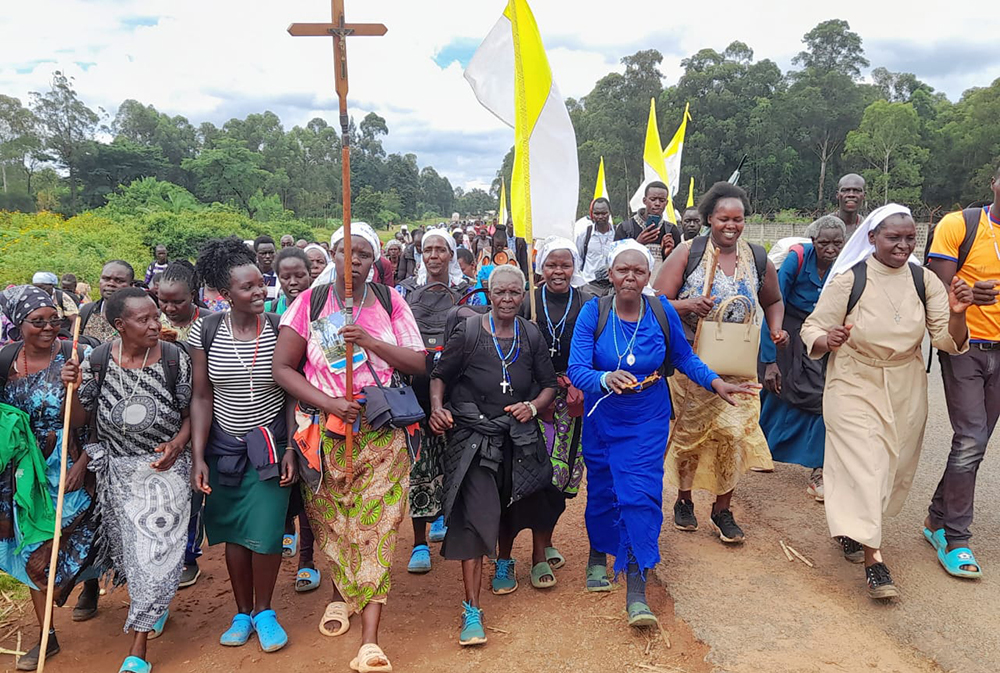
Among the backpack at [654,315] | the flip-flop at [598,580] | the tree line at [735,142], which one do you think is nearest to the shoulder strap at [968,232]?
the backpack at [654,315]

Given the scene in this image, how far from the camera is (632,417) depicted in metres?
3.61

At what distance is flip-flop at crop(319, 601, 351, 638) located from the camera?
11.9 ft

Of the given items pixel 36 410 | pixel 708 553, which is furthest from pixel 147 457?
pixel 708 553

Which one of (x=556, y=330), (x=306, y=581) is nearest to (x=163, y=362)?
(x=306, y=581)

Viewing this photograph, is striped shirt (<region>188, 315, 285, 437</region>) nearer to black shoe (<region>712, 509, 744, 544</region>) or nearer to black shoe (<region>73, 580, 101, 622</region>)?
black shoe (<region>73, 580, 101, 622</region>)

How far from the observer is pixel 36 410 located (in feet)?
11.3

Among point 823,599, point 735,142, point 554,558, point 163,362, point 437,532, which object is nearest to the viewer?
point 163,362

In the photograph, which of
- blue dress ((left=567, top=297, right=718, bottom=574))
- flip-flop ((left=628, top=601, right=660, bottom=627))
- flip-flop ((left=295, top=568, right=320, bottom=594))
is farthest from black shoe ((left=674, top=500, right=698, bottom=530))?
flip-flop ((left=295, top=568, right=320, bottom=594))

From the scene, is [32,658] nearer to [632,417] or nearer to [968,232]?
[632,417]

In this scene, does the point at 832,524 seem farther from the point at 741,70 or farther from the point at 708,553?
the point at 741,70

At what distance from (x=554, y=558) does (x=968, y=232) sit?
3258 mm

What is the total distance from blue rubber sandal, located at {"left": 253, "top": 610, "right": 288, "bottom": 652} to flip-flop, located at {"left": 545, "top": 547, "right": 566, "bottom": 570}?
65.1 inches

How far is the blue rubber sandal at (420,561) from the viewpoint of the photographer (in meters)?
4.36

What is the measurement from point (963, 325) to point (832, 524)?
4.58 feet
